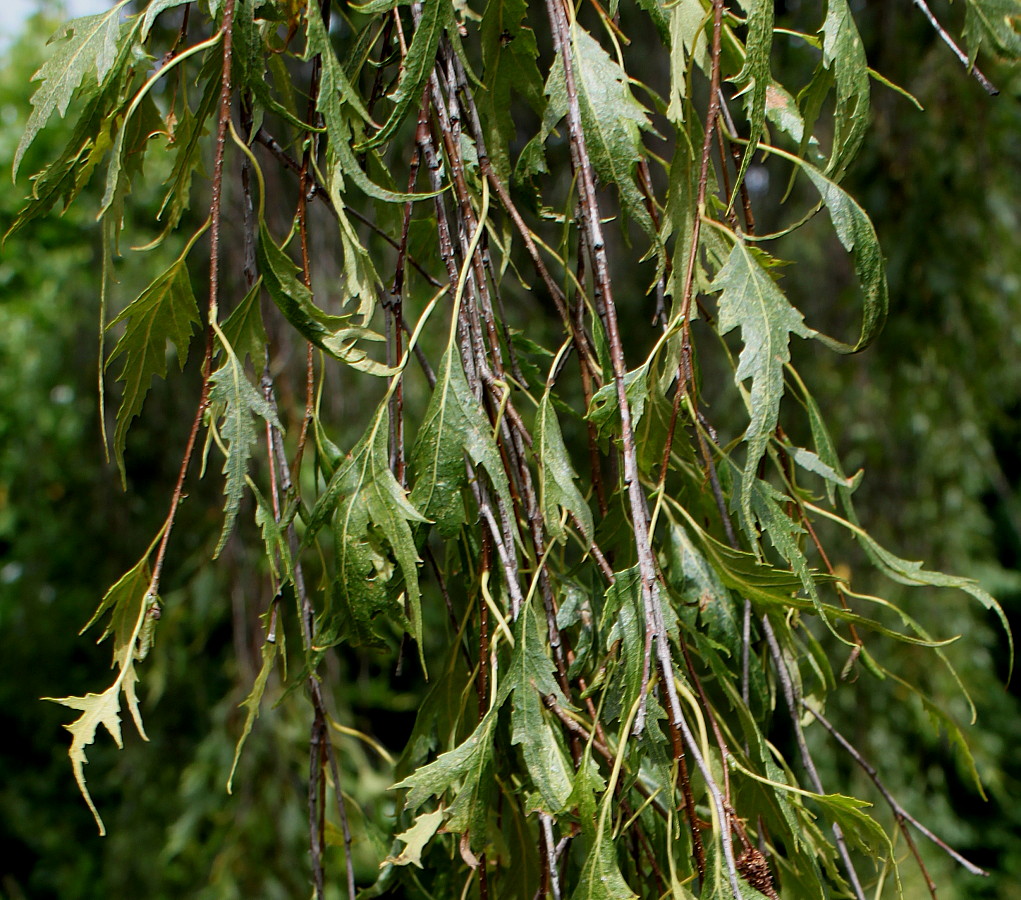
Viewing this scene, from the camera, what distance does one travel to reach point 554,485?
46 cm

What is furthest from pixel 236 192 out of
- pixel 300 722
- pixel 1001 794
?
pixel 1001 794

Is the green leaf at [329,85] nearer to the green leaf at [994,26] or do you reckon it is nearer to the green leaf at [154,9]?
the green leaf at [154,9]

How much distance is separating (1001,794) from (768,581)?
1.74m

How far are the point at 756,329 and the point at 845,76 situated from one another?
123 millimetres

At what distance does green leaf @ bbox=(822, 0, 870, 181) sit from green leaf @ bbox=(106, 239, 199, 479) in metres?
0.31

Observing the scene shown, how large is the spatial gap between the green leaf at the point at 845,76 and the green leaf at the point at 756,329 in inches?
2.6

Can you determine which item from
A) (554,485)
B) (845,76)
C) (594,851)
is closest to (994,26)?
(845,76)

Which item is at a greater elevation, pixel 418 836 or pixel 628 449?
pixel 628 449

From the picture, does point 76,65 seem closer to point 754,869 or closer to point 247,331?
point 247,331

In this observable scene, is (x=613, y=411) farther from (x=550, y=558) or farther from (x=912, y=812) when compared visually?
(x=912, y=812)

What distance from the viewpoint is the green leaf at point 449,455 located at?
17.7 inches

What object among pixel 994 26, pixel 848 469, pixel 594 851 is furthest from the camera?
pixel 848 469

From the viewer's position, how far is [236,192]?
5.59 feet

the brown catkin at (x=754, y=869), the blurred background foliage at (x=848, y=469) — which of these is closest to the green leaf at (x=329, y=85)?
the brown catkin at (x=754, y=869)
